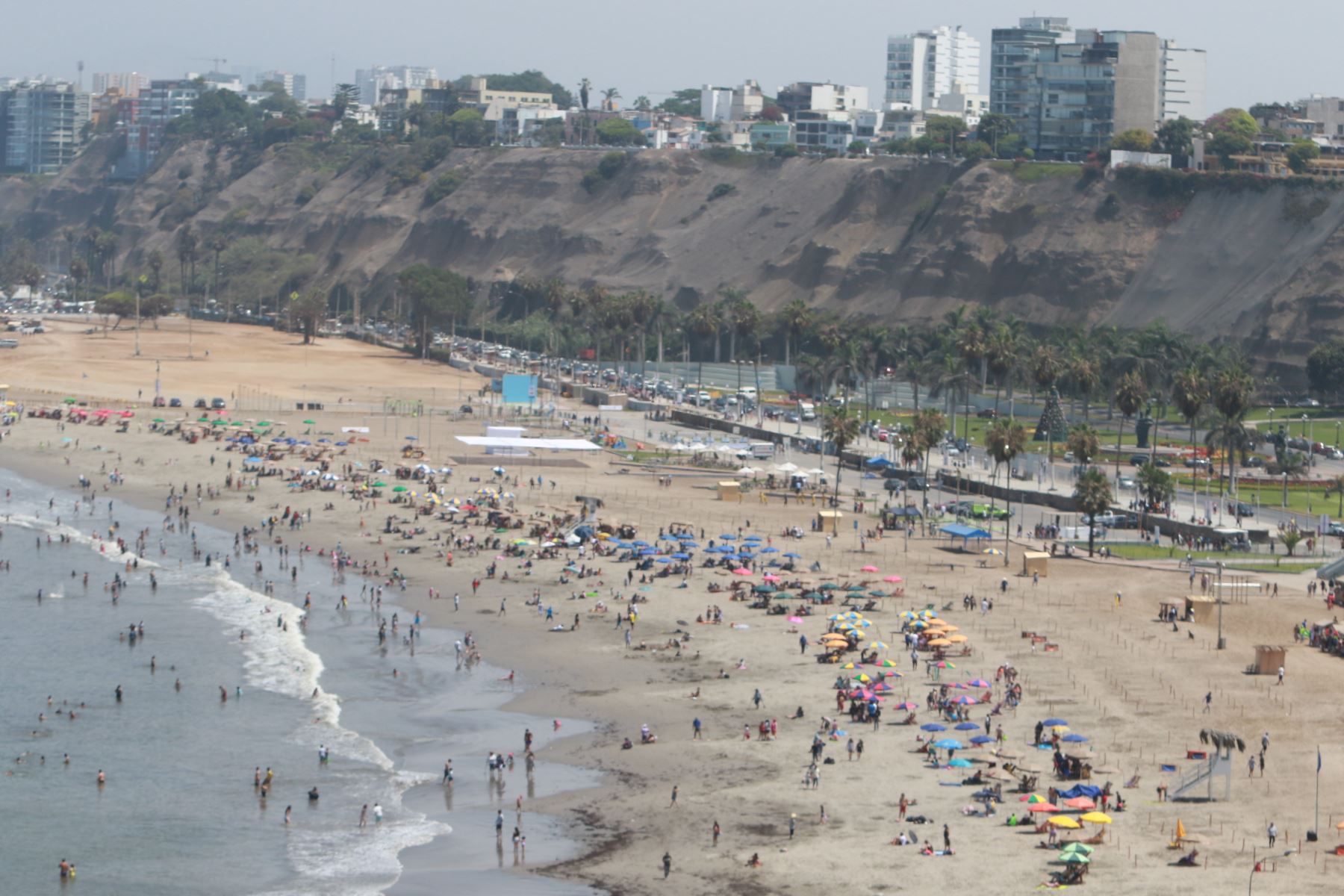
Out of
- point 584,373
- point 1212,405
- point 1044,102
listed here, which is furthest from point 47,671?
point 1044,102

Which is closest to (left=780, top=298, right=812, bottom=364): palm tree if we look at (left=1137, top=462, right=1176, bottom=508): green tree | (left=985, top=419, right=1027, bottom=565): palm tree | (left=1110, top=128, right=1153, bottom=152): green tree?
(left=1110, top=128, right=1153, bottom=152): green tree

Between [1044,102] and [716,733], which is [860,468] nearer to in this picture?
[716,733]

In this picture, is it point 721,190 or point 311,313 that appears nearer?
point 311,313

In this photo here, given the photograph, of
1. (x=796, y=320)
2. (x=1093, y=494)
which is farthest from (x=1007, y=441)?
(x=796, y=320)

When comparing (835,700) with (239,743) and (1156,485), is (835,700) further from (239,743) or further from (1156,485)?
(1156,485)

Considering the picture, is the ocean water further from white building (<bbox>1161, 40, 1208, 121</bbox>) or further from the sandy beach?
white building (<bbox>1161, 40, 1208, 121</bbox>)

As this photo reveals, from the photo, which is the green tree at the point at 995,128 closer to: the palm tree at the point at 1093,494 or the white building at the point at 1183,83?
the white building at the point at 1183,83

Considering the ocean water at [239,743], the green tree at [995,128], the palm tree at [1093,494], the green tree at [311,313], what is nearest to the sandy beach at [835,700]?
the ocean water at [239,743]
